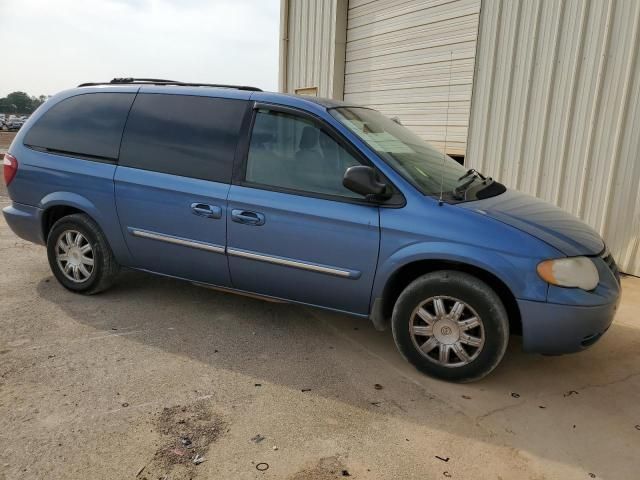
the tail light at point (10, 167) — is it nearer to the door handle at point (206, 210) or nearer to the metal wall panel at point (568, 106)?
the door handle at point (206, 210)

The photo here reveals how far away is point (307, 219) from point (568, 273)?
1.60 meters

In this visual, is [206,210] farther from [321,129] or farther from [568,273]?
[568,273]

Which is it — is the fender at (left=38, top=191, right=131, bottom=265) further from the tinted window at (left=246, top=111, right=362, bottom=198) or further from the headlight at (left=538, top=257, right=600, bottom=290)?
the headlight at (left=538, top=257, right=600, bottom=290)

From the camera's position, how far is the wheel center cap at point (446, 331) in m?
3.17

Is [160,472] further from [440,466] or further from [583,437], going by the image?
[583,437]

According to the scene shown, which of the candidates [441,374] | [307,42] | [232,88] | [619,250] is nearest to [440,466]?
[441,374]

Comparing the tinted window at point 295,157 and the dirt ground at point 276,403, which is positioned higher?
the tinted window at point 295,157

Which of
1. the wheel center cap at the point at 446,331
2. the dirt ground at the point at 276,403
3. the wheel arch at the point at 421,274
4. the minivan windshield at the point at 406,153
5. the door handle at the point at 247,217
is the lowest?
the dirt ground at the point at 276,403

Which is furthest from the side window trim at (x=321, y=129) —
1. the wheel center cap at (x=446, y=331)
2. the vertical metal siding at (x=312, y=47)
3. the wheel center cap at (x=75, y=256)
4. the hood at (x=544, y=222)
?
the vertical metal siding at (x=312, y=47)

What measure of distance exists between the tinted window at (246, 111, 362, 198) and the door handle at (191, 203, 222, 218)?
32cm

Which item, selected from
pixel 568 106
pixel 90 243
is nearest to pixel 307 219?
pixel 90 243

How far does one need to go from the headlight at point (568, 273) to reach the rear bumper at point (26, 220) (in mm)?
3983

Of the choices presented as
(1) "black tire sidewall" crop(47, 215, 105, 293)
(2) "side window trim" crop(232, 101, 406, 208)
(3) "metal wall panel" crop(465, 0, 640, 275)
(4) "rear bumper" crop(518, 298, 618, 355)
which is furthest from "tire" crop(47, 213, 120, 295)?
(3) "metal wall panel" crop(465, 0, 640, 275)

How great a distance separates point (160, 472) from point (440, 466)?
4.27ft
